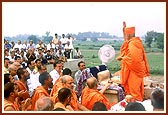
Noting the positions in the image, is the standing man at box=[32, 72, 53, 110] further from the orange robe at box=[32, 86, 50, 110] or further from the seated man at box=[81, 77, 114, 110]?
the seated man at box=[81, 77, 114, 110]

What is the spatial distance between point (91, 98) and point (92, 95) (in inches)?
2.0

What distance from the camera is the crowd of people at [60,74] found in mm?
7703

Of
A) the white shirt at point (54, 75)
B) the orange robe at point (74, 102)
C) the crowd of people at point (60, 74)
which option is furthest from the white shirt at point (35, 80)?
the orange robe at point (74, 102)

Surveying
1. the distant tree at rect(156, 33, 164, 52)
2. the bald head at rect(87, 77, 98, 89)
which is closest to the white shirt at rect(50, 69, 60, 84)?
the bald head at rect(87, 77, 98, 89)

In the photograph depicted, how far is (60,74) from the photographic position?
26.5ft

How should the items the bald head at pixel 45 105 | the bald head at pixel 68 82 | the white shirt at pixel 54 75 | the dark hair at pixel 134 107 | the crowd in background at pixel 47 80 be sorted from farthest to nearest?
the white shirt at pixel 54 75 → the bald head at pixel 68 82 → the crowd in background at pixel 47 80 → the dark hair at pixel 134 107 → the bald head at pixel 45 105

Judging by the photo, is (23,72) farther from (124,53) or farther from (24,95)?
(124,53)

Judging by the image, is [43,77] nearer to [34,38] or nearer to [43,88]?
[43,88]

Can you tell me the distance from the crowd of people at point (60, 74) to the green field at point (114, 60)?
0.27 ft

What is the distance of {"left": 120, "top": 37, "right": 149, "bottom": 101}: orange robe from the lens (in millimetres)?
7984

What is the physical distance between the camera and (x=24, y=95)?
782 cm

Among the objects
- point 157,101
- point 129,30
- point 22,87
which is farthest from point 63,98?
point 129,30

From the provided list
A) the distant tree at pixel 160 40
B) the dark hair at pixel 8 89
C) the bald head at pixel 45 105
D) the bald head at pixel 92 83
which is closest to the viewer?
the bald head at pixel 45 105

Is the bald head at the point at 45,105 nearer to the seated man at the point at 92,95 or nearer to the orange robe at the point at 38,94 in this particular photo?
the orange robe at the point at 38,94
